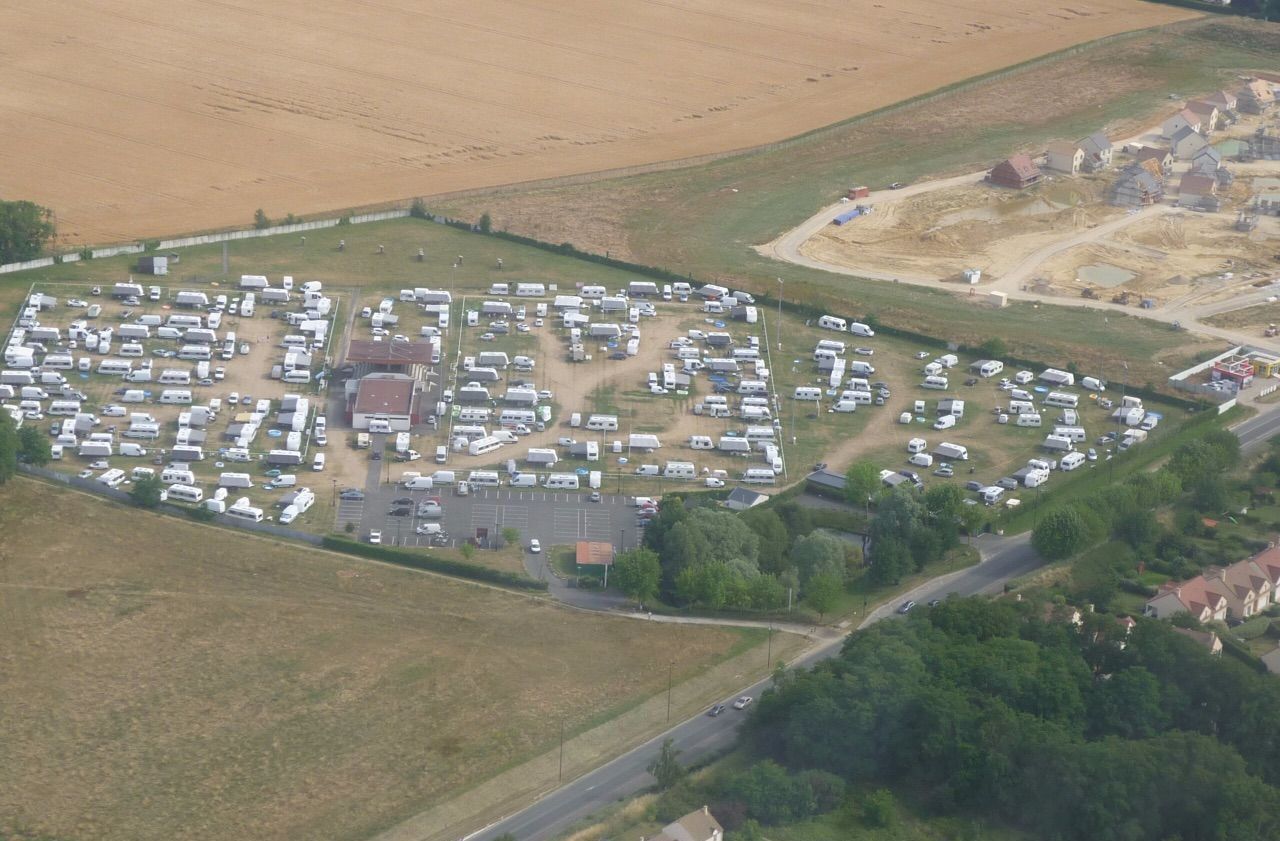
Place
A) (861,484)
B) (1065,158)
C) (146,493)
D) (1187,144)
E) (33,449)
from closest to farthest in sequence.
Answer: (146,493) → (33,449) → (861,484) → (1065,158) → (1187,144)

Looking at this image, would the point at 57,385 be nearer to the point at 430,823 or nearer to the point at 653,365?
the point at 653,365

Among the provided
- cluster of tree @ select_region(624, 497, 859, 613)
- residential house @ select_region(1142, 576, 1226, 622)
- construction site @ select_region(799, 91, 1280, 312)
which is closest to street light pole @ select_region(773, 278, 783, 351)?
construction site @ select_region(799, 91, 1280, 312)

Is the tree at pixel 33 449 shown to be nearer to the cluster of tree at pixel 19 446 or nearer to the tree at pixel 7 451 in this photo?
the cluster of tree at pixel 19 446

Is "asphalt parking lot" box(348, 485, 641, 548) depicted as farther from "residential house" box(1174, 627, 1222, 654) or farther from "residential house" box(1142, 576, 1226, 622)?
"residential house" box(1174, 627, 1222, 654)

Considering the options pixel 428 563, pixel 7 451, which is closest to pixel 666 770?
pixel 428 563

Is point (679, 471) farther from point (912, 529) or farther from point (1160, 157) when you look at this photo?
point (1160, 157)

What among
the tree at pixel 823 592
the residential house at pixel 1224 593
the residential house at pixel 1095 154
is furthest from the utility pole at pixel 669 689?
the residential house at pixel 1095 154

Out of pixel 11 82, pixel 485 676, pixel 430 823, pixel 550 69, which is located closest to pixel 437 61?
pixel 550 69
